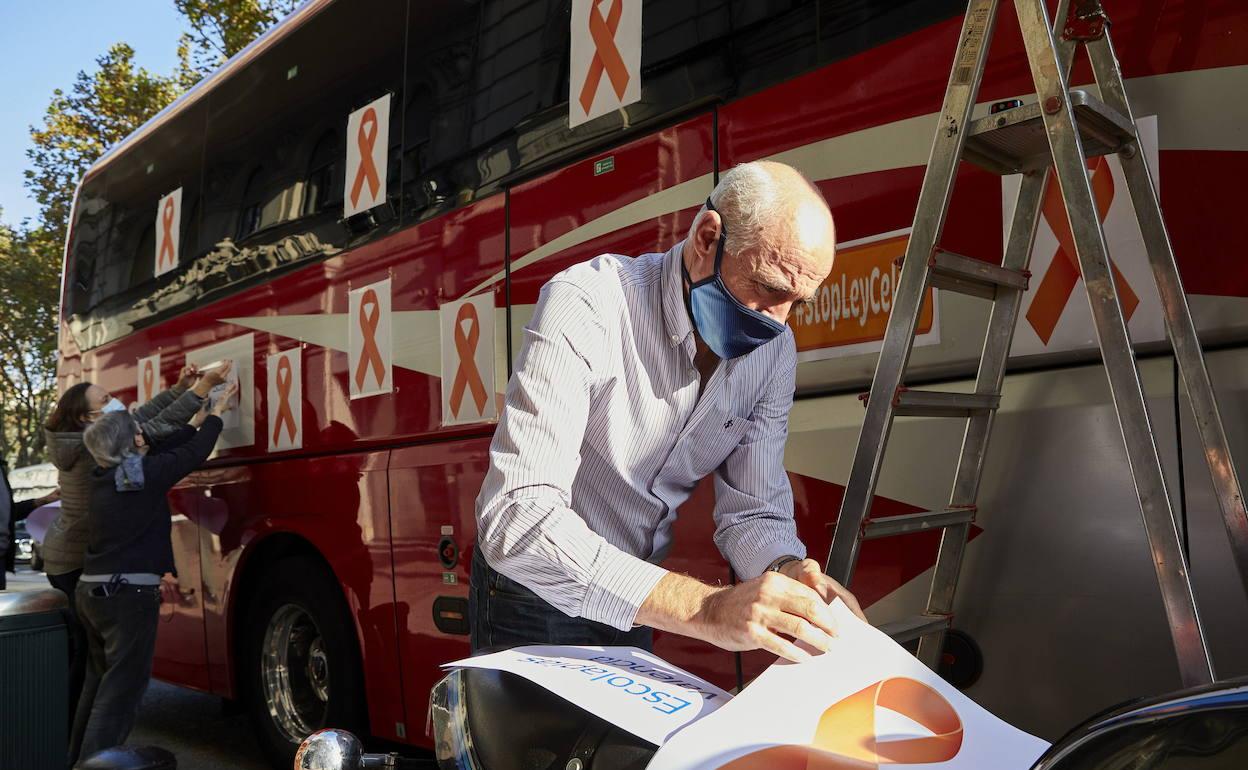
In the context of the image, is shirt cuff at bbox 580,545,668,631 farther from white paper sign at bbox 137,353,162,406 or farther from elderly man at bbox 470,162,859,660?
white paper sign at bbox 137,353,162,406

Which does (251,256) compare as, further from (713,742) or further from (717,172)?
(713,742)

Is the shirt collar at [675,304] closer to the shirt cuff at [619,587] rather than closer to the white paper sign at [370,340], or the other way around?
the shirt cuff at [619,587]

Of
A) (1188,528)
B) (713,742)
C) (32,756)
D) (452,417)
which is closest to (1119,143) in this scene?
(1188,528)

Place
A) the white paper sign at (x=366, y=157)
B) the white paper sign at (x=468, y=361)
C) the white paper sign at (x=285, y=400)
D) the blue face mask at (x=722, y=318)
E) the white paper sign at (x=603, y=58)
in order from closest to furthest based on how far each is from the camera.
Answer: the blue face mask at (x=722, y=318)
the white paper sign at (x=603, y=58)
the white paper sign at (x=468, y=361)
the white paper sign at (x=366, y=157)
the white paper sign at (x=285, y=400)

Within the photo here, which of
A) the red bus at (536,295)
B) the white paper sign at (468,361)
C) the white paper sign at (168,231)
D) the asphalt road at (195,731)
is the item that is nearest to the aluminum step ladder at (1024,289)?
the red bus at (536,295)

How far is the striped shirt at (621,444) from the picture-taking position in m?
1.85

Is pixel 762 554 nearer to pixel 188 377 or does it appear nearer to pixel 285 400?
pixel 285 400

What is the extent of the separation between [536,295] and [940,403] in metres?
1.80

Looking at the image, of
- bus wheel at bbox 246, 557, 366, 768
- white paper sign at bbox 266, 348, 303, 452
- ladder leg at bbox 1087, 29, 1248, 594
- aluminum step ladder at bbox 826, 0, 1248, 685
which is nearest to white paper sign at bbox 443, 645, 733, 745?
aluminum step ladder at bbox 826, 0, 1248, 685

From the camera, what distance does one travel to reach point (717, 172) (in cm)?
326

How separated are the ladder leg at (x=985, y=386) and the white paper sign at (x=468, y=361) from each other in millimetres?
1927

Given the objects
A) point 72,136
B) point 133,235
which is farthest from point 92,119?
point 133,235

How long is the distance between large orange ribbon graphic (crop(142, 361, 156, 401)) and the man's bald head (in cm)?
534

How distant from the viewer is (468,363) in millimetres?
4180
